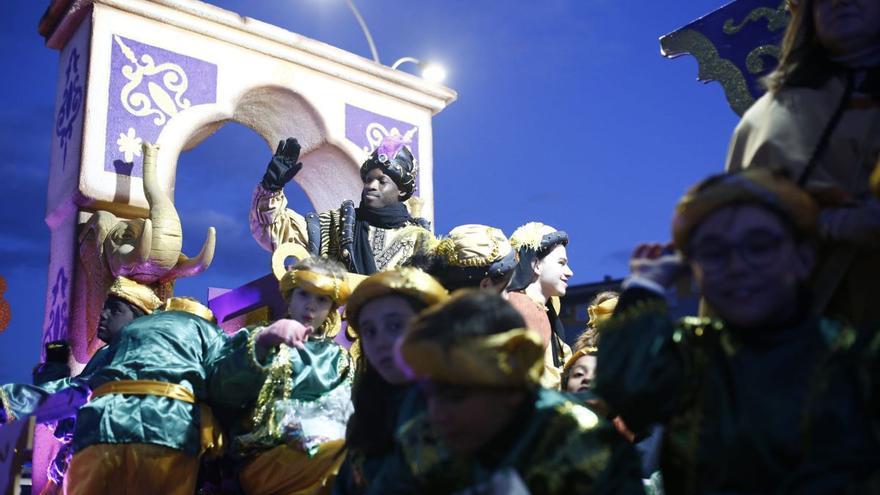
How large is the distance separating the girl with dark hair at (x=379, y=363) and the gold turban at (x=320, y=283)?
1.43 meters

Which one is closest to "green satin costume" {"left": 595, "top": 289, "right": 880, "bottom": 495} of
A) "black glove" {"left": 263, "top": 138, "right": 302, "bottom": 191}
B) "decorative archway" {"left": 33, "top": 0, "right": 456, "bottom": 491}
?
"black glove" {"left": 263, "top": 138, "right": 302, "bottom": 191}

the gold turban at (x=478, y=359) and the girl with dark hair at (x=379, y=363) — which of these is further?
the girl with dark hair at (x=379, y=363)

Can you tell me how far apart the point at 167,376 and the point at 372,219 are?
5.83 feet

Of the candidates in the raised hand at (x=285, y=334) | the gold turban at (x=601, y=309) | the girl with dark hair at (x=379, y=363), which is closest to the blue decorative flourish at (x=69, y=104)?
the raised hand at (x=285, y=334)

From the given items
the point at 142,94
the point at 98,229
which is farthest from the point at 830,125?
the point at 142,94

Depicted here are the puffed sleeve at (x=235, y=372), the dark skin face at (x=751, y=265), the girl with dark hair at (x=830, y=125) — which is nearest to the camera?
the dark skin face at (x=751, y=265)

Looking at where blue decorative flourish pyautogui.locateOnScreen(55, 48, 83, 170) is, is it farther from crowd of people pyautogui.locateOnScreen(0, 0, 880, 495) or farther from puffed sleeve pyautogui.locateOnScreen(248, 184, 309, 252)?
crowd of people pyautogui.locateOnScreen(0, 0, 880, 495)

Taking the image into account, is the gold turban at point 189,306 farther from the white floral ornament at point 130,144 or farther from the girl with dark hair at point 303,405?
the white floral ornament at point 130,144

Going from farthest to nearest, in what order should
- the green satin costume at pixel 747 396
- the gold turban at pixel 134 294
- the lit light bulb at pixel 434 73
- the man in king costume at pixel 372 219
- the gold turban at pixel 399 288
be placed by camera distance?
1. the lit light bulb at pixel 434 73
2. the man in king costume at pixel 372 219
3. the gold turban at pixel 134 294
4. the gold turban at pixel 399 288
5. the green satin costume at pixel 747 396

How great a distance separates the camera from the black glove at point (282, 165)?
5691mm

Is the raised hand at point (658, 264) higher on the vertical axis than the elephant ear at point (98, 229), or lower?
lower

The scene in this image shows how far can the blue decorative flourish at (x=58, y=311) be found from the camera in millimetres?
5947

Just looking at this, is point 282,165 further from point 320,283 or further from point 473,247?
point 473,247

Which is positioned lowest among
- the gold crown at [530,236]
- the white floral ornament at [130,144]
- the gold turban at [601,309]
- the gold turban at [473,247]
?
the gold turban at [601,309]
